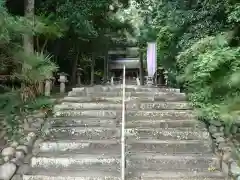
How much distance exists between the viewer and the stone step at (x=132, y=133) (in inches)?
209

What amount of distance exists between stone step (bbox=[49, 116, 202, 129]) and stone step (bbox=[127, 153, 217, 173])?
89 centimetres

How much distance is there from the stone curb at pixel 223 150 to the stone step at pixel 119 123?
0.24 metres

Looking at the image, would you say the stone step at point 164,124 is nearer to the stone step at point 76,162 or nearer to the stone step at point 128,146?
the stone step at point 128,146

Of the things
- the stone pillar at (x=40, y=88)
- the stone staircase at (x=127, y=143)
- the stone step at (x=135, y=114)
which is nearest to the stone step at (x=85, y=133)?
the stone staircase at (x=127, y=143)

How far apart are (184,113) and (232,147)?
1.35m

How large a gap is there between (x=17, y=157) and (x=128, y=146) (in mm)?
1627

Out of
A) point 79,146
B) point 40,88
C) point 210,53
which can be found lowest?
point 79,146

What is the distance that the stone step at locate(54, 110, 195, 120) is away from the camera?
5.93 metres

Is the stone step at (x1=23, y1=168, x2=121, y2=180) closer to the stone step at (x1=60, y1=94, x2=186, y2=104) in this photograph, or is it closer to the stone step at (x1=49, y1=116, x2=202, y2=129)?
the stone step at (x1=49, y1=116, x2=202, y2=129)

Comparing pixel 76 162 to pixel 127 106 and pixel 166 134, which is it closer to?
pixel 166 134

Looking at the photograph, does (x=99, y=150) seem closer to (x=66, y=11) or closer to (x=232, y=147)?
(x=232, y=147)

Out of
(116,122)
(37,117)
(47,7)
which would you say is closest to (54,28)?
(47,7)

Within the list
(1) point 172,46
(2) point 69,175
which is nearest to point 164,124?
(2) point 69,175

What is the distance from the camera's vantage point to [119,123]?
571 centimetres
